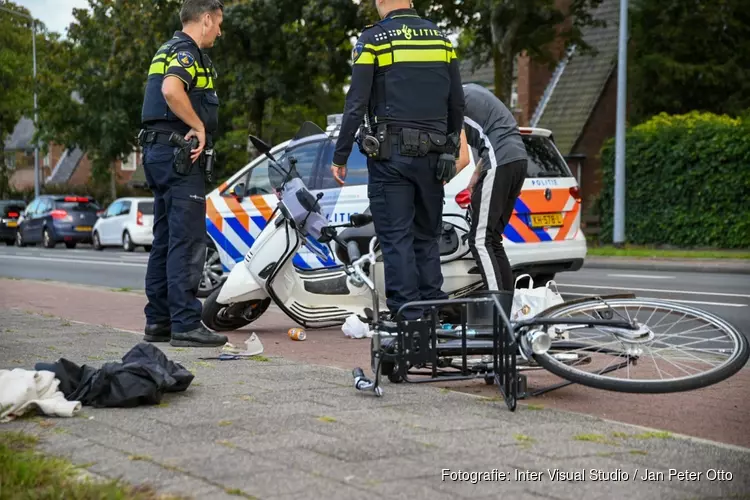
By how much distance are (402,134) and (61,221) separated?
31.9 m

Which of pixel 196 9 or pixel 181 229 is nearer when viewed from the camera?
pixel 181 229

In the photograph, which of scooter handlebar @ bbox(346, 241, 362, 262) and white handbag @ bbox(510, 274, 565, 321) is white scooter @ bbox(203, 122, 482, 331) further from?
white handbag @ bbox(510, 274, 565, 321)

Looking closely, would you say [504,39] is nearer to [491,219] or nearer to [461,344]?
[491,219]

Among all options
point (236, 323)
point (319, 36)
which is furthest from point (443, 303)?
point (319, 36)

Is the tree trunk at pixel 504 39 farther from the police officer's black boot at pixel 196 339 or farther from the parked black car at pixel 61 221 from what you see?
the police officer's black boot at pixel 196 339

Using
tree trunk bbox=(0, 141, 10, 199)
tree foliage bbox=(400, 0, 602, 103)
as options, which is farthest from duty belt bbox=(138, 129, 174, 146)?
tree trunk bbox=(0, 141, 10, 199)

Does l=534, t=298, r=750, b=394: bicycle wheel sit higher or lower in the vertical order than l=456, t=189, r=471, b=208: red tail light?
lower

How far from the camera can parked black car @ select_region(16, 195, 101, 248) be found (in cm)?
3584

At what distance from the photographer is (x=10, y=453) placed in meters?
3.80

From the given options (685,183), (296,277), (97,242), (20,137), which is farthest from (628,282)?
(20,137)

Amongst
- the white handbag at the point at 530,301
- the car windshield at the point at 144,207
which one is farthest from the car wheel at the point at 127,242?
the white handbag at the point at 530,301

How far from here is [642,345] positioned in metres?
5.07

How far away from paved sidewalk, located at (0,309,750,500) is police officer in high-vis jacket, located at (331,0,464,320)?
2.27 feet

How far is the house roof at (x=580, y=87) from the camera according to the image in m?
38.2
